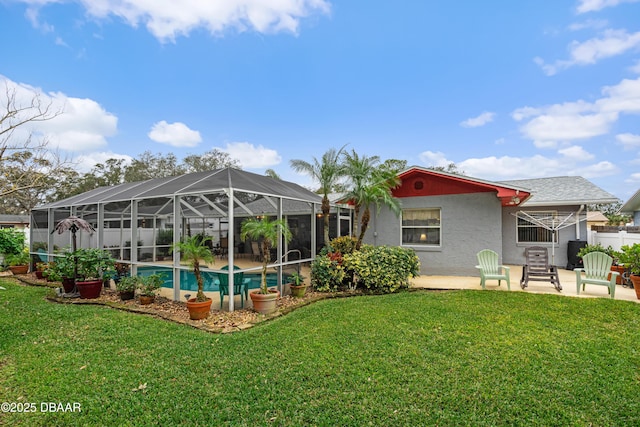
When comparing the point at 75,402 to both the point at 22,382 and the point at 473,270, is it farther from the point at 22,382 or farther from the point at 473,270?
the point at 473,270

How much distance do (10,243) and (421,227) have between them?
16.8 m

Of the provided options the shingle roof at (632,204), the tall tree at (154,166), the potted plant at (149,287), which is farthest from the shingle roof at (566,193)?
the tall tree at (154,166)

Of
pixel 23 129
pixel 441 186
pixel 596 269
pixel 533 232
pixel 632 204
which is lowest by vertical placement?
pixel 596 269

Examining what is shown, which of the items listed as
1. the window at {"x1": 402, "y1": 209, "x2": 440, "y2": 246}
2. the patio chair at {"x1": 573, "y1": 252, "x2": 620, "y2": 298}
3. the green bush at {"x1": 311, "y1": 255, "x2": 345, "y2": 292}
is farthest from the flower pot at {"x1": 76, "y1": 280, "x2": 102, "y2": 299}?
the patio chair at {"x1": 573, "y1": 252, "x2": 620, "y2": 298}

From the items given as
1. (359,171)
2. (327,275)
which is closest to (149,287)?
(327,275)

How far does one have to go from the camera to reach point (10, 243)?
12922 mm

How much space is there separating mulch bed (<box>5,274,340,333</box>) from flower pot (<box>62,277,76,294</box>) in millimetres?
283

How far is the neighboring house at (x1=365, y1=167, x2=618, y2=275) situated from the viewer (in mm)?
9805

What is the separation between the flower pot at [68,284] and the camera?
808 cm

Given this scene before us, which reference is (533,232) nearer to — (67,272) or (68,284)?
(67,272)

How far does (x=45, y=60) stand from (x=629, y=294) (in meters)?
19.3

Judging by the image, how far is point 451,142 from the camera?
19.6m

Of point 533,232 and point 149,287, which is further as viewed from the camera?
point 533,232

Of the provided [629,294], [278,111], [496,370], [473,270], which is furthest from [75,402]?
[278,111]
